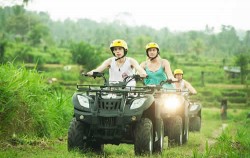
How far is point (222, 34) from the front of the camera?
434ft

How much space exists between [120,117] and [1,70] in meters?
2.97

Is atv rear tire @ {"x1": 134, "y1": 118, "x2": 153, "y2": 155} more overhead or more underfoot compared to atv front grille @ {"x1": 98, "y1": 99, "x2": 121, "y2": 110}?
more underfoot

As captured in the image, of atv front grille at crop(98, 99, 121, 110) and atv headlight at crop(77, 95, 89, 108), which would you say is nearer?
atv front grille at crop(98, 99, 121, 110)

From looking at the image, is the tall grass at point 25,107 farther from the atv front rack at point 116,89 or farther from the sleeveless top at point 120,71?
the sleeveless top at point 120,71

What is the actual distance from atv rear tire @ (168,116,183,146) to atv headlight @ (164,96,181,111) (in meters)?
0.22

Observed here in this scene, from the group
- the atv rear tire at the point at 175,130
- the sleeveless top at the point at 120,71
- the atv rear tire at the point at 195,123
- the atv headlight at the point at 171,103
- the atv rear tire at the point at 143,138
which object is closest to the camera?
the atv rear tire at the point at 143,138

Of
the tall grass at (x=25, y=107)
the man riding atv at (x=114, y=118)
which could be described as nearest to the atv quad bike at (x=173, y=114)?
the man riding atv at (x=114, y=118)

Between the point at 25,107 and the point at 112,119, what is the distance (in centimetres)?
252

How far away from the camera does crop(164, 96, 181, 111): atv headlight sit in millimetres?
8523

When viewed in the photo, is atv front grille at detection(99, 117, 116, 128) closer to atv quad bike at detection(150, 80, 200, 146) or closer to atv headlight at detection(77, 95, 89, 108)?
atv headlight at detection(77, 95, 89, 108)

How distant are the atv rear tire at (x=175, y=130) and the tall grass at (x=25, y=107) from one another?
225cm

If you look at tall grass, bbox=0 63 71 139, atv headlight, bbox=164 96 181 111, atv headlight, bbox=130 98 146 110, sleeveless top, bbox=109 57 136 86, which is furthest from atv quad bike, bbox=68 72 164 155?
atv headlight, bbox=164 96 181 111

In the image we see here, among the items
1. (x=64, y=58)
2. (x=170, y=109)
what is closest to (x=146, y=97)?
(x=170, y=109)

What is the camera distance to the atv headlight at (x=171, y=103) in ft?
28.0
